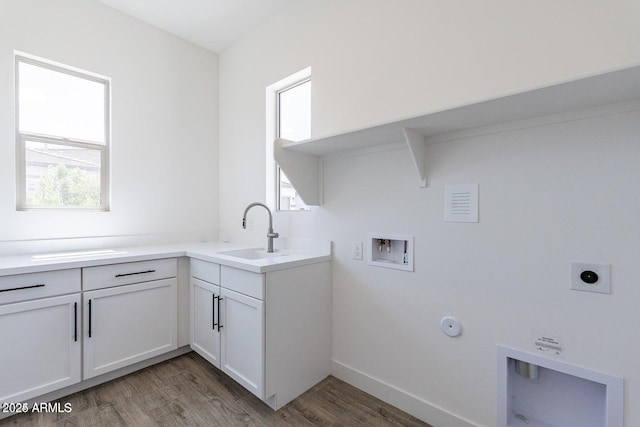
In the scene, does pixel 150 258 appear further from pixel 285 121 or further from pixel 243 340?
pixel 285 121

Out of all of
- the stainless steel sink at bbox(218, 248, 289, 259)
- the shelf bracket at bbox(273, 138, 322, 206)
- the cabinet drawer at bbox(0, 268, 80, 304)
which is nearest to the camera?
the cabinet drawer at bbox(0, 268, 80, 304)

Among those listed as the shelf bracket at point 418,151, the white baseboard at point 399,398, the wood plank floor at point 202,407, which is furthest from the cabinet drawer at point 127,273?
the shelf bracket at point 418,151

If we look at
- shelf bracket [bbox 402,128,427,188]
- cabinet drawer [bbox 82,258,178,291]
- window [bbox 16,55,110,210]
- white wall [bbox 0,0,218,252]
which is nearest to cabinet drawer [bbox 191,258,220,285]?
cabinet drawer [bbox 82,258,178,291]

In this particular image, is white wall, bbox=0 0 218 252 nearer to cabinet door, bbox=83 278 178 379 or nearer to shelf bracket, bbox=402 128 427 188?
cabinet door, bbox=83 278 178 379

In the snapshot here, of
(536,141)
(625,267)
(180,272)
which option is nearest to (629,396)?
(625,267)

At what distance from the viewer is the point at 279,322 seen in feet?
5.59

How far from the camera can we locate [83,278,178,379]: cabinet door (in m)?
1.84

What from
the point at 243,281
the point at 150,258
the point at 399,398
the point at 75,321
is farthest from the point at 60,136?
the point at 399,398

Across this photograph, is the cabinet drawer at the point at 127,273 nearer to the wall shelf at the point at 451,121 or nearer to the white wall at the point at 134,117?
the white wall at the point at 134,117

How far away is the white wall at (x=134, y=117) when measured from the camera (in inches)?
79.4

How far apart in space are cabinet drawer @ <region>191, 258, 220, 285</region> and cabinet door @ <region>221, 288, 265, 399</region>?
13cm

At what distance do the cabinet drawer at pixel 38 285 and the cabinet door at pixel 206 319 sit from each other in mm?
710

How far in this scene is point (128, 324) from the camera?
2.00 m

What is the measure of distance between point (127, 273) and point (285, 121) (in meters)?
1.69
